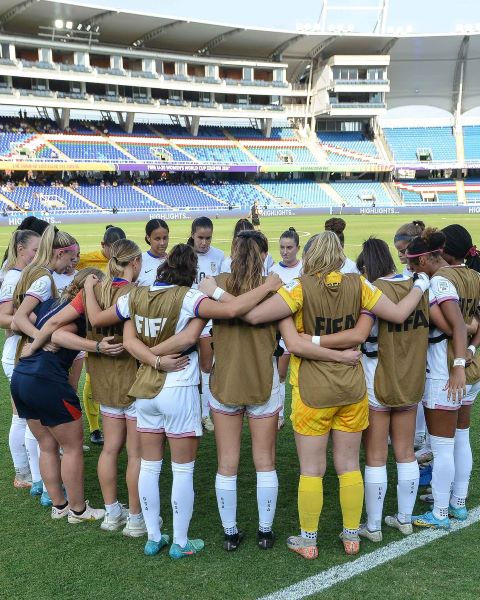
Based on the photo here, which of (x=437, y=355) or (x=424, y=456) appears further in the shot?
(x=424, y=456)

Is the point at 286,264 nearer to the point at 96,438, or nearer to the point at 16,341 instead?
the point at 96,438

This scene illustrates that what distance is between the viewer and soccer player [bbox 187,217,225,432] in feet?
21.0

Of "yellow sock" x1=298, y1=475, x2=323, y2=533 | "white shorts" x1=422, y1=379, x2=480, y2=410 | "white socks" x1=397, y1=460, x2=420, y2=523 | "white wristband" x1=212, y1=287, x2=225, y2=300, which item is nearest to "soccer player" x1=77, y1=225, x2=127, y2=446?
"white wristband" x1=212, y1=287, x2=225, y2=300

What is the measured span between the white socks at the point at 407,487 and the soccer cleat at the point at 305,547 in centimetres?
78

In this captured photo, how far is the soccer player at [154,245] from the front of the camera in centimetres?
637

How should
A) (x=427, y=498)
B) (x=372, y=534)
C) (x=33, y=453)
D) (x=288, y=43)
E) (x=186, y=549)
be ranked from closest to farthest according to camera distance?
(x=186, y=549) < (x=372, y=534) < (x=427, y=498) < (x=33, y=453) < (x=288, y=43)

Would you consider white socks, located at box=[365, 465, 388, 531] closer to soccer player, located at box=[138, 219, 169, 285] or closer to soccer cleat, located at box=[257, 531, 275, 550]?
soccer cleat, located at box=[257, 531, 275, 550]

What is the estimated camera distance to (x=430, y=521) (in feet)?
15.3

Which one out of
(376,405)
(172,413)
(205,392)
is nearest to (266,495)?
(172,413)

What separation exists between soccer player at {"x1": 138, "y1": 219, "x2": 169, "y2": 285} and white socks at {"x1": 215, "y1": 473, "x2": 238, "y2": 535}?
257 cm

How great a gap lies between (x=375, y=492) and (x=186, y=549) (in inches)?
57.9

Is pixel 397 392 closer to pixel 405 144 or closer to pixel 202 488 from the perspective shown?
pixel 202 488

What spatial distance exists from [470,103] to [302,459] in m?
74.7

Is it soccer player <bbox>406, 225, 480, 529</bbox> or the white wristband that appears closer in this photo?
the white wristband
